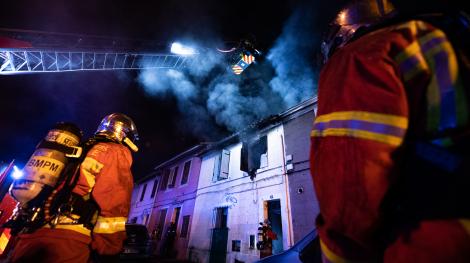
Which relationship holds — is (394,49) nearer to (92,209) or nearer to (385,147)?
(385,147)

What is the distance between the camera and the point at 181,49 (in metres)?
14.8

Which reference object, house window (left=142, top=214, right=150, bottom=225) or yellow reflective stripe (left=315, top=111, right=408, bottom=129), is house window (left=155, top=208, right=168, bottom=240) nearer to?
house window (left=142, top=214, right=150, bottom=225)

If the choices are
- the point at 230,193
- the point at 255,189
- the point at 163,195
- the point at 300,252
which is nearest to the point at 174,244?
the point at 163,195

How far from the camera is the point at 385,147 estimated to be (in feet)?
2.21

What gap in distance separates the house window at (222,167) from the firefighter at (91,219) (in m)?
9.42

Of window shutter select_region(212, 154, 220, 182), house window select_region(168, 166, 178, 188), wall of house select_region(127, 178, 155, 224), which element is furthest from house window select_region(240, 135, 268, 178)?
wall of house select_region(127, 178, 155, 224)

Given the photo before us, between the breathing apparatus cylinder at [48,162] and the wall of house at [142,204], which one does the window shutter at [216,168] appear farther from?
the breathing apparatus cylinder at [48,162]

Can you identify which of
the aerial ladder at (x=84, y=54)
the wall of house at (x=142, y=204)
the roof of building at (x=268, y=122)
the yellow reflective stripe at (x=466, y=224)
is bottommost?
the yellow reflective stripe at (x=466, y=224)

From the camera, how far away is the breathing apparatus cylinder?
2.03 metres

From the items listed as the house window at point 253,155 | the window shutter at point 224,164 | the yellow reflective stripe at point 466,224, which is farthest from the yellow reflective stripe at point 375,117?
the window shutter at point 224,164

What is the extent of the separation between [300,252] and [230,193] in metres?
8.78

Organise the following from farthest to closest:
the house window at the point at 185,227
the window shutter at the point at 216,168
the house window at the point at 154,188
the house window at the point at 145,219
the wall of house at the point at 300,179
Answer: the house window at the point at 154,188 → the house window at the point at 145,219 → the house window at the point at 185,227 → the window shutter at the point at 216,168 → the wall of house at the point at 300,179

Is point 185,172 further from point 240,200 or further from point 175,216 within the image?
point 240,200

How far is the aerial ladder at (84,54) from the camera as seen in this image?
9.96m
